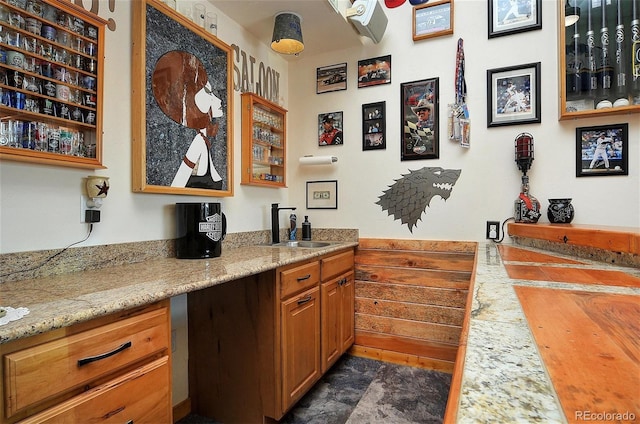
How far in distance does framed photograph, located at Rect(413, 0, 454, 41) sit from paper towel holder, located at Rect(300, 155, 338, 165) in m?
1.13

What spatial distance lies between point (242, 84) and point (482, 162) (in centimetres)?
184

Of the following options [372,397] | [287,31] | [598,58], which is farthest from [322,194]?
[598,58]

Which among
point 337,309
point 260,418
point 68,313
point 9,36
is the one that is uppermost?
point 9,36

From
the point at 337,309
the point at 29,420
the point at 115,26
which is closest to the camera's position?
the point at 29,420

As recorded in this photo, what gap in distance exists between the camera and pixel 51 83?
1278 millimetres

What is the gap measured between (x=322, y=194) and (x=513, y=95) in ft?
5.24

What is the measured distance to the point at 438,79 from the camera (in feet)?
8.32

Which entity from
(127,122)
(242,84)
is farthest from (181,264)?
(242,84)

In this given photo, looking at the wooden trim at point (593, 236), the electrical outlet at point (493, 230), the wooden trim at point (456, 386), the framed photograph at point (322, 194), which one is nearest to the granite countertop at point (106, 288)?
the wooden trim at point (456, 386)

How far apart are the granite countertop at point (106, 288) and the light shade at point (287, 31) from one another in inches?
58.0

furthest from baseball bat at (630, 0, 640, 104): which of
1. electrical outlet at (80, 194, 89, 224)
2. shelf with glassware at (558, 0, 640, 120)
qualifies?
electrical outlet at (80, 194, 89, 224)

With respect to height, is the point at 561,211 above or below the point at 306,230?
above

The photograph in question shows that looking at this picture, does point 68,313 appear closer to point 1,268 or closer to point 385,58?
point 1,268

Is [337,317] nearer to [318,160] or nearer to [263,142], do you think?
[318,160]
